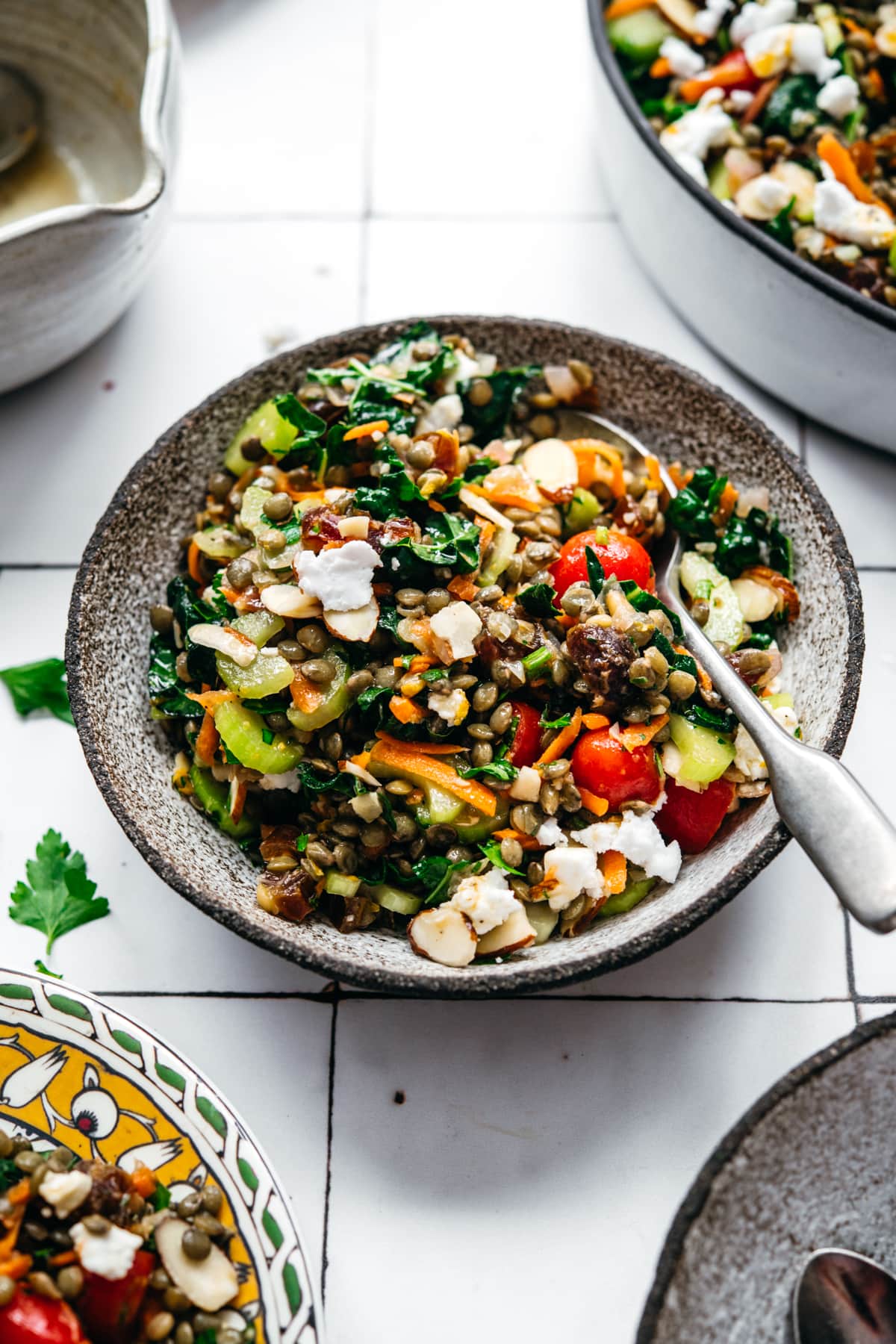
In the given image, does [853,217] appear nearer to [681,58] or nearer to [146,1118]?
[681,58]

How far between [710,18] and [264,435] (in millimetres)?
1163

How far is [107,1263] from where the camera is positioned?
1.34 metres

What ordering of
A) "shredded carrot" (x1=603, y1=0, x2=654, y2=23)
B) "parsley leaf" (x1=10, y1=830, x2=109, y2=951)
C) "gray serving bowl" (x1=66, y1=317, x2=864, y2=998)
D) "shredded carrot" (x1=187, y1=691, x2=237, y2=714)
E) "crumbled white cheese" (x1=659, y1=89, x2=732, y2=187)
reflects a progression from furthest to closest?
"shredded carrot" (x1=603, y1=0, x2=654, y2=23) → "crumbled white cheese" (x1=659, y1=89, x2=732, y2=187) → "parsley leaf" (x1=10, y1=830, x2=109, y2=951) → "shredded carrot" (x1=187, y1=691, x2=237, y2=714) → "gray serving bowl" (x1=66, y1=317, x2=864, y2=998)

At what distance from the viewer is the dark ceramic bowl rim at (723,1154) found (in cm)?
130

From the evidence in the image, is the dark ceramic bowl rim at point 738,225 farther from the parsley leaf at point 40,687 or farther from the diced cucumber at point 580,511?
the parsley leaf at point 40,687

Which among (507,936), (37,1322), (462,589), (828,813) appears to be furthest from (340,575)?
(37,1322)

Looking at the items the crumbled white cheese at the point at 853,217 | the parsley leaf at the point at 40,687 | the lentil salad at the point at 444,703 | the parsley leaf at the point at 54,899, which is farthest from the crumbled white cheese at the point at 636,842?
the crumbled white cheese at the point at 853,217

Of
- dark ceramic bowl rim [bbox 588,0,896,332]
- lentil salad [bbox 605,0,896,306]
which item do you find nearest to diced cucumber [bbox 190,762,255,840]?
dark ceramic bowl rim [bbox 588,0,896,332]

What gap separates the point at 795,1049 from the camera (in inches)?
68.4

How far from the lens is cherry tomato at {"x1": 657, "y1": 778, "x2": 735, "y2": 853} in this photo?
159 centimetres

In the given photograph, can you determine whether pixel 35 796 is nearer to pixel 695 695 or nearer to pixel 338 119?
pixel 695 695

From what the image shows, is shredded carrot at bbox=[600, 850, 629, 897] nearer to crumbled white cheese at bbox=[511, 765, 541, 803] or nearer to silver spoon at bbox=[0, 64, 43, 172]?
crumbled white cheese at bbox=[511, 765, 541, 803]

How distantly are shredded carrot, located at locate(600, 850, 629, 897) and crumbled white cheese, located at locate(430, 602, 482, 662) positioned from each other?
0.32m

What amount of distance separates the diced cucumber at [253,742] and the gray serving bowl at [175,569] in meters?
0.15
